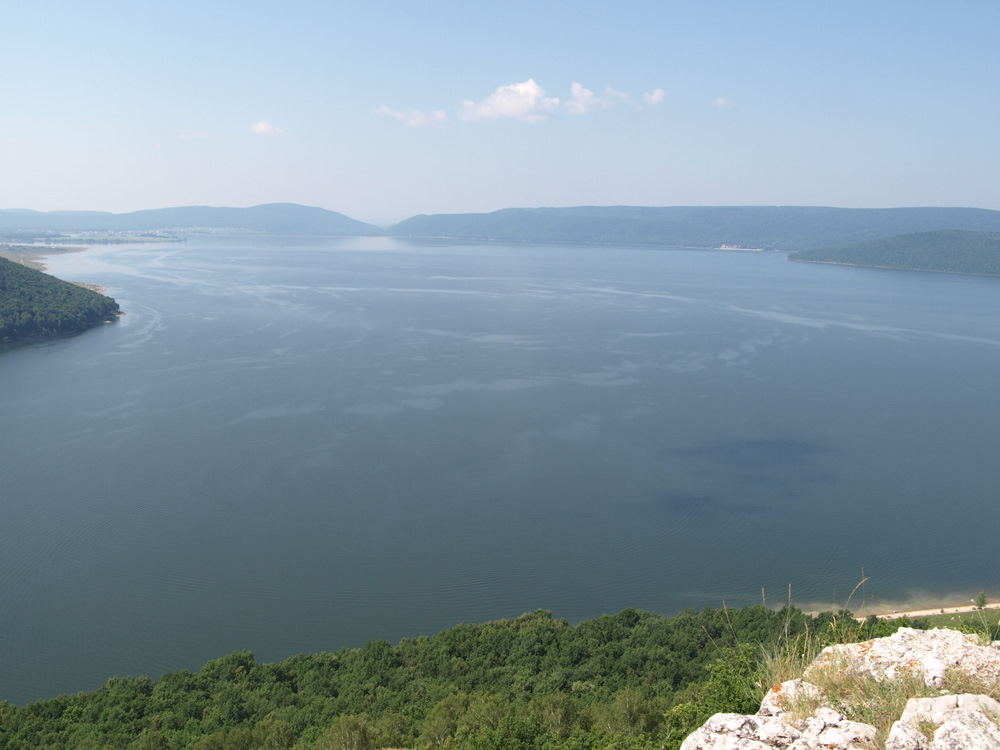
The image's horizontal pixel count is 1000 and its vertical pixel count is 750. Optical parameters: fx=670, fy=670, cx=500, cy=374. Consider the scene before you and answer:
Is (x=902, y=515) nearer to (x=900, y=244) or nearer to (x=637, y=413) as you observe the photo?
(x=637, y=413)

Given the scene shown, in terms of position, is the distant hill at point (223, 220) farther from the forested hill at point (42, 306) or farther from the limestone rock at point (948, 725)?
the limestone rock at point (948, 725)

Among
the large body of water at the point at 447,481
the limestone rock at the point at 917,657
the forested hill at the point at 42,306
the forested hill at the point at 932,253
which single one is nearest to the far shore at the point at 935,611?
the large body of water at the point at 447,481

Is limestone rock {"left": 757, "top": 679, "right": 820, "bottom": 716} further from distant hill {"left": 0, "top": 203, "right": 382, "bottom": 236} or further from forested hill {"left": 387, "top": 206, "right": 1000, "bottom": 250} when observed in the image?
distant hill {"left": 0, "top": 203, "right": 382, "bottom": 236}

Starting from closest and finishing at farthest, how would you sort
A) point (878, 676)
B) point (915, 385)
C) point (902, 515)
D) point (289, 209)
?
point (878, 676) → point (902, 515) → point (915, 385) → point (289, 209)

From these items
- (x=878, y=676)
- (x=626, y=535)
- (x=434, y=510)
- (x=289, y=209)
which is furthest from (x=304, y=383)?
(x=289, y=209)

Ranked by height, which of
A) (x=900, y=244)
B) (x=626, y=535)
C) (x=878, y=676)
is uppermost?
(x=900, y=244)

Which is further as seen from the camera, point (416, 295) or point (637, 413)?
point (416, 295)
